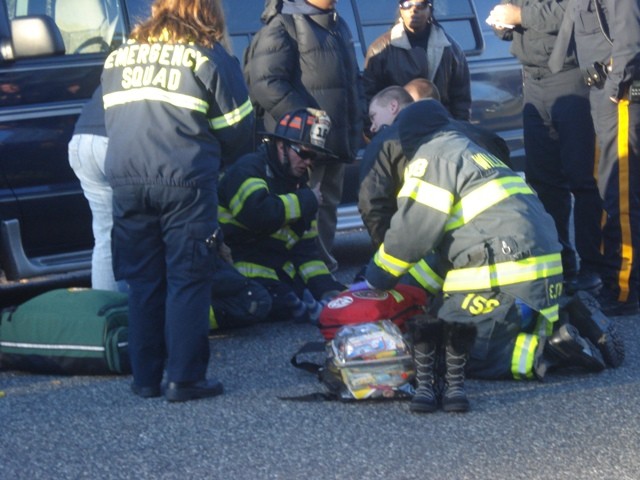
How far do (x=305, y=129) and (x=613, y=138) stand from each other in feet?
5.05

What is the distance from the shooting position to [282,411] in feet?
15.3

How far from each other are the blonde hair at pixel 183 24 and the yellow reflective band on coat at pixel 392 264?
113cm

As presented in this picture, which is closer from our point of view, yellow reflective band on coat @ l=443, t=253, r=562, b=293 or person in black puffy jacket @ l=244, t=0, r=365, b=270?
yellow reflective band on coat @ l=443, t=253, r=562, b=293

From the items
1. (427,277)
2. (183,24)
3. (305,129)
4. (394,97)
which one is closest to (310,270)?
(305,129)

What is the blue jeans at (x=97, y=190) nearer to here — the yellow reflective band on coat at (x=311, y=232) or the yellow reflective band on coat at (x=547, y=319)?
the yellow reflective band on coat at (x=311, y=232)

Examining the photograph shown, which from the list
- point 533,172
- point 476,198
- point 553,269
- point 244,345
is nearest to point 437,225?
point 476,198

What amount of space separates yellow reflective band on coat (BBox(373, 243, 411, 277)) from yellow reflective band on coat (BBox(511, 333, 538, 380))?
21.8 inches

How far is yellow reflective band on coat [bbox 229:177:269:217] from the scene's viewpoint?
6086 mm

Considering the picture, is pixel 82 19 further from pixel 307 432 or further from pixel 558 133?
pixel 307 432

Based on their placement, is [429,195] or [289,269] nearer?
[429,195]

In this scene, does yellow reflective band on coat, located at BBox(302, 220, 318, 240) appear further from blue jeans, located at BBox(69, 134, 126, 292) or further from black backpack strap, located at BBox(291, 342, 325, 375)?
black backpack strap, located at BBox(291, 342, 325, 375)

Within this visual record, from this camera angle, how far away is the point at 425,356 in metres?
4.65

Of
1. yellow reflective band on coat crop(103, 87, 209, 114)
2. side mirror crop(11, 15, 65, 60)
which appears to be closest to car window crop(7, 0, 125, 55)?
side mirror crop(11, 15, 65, 60)

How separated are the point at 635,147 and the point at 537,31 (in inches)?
35.5
